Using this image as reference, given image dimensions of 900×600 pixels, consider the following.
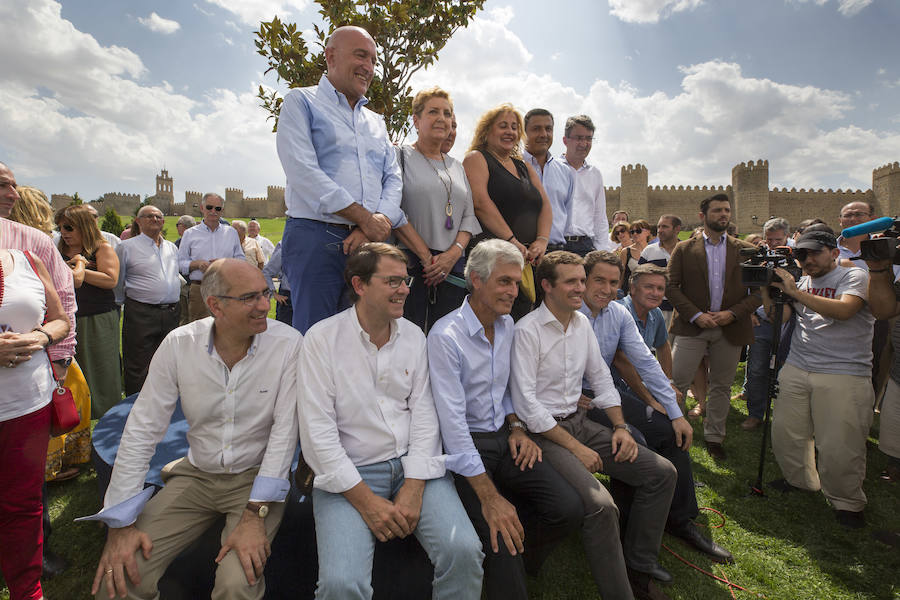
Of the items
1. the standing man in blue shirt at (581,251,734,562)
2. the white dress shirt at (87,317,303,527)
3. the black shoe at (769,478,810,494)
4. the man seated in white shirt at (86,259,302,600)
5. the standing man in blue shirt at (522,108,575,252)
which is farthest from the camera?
the standing man in blue shirt at (522,108,575,252)

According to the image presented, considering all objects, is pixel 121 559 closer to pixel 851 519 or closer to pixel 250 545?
pixel 250 545

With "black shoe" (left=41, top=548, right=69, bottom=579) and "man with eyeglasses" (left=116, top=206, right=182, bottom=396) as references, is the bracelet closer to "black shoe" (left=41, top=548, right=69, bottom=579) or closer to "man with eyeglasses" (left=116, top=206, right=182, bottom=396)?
"black shoe" (left=41, top=548, right=69, bottom=579)

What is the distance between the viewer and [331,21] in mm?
4551

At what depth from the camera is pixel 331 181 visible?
9.10 ft

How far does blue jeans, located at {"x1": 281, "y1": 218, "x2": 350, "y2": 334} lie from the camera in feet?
9.49

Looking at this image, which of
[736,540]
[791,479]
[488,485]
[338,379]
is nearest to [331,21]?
[338,379]

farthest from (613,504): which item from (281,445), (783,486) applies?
(783,486)

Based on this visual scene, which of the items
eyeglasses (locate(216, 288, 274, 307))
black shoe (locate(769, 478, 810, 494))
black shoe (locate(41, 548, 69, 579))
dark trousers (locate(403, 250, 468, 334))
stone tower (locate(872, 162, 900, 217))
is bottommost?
black shoe (locate(769, 478, 810, 494))

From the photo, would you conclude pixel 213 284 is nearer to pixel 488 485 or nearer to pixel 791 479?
pixel 488 485

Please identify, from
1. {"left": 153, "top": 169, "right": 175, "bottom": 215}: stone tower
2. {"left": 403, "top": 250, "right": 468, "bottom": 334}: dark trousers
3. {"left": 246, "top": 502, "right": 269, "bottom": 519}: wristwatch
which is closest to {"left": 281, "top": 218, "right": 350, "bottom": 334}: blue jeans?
{"left": 403, "top": 250, "right": 468, "bottom": 334}: dark trousers

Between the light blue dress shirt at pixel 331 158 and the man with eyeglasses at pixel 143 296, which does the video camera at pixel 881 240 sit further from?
the man with eyeglasses at pixel 143 296

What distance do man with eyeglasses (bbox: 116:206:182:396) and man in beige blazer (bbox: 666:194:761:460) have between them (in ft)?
18.5

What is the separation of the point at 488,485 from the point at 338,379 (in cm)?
98

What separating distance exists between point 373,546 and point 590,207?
3.86 metres
